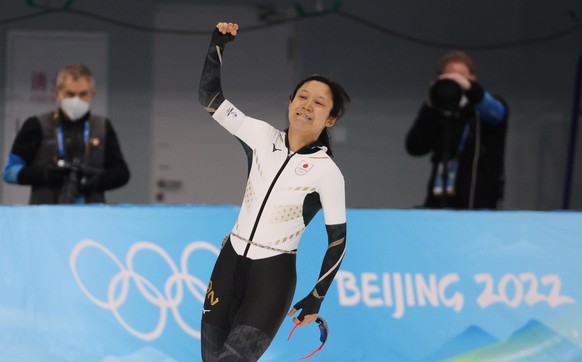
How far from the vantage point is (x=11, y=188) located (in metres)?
10.4

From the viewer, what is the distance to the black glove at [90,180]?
6.32 meters

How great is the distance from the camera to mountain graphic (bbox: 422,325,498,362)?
5.59 m

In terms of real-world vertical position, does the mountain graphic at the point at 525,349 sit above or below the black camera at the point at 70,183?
below

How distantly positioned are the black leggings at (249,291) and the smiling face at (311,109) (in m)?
0.57

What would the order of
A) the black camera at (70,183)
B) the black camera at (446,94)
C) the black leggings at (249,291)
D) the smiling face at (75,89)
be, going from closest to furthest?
the black leggings at (249,291), the black camera at (70,183), the black camera at (446,94), the smiling face at (75,89)

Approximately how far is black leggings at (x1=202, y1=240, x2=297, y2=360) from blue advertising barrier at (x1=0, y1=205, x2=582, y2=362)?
1.28 m

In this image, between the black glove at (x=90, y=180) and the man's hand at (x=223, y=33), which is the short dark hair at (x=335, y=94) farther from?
the black glove at (x=90, y=180)

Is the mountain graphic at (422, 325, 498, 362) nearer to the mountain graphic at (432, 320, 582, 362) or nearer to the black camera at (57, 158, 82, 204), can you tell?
the mountain graphic at (432, 320, 582, 362)

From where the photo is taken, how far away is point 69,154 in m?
6.43

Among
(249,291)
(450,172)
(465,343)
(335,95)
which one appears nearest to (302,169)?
(335,95)

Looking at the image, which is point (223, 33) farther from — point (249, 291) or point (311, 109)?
point (249, 291)

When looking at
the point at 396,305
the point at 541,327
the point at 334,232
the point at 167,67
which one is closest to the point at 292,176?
the point at 334,232

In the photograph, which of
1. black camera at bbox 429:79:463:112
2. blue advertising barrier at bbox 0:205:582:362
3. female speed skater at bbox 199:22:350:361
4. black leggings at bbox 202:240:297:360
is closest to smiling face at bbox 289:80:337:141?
female speed skater at bbox 199:22:350:361

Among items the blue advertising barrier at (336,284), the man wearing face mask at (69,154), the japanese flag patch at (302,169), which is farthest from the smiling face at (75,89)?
the japanese flag patch at (302,169)
